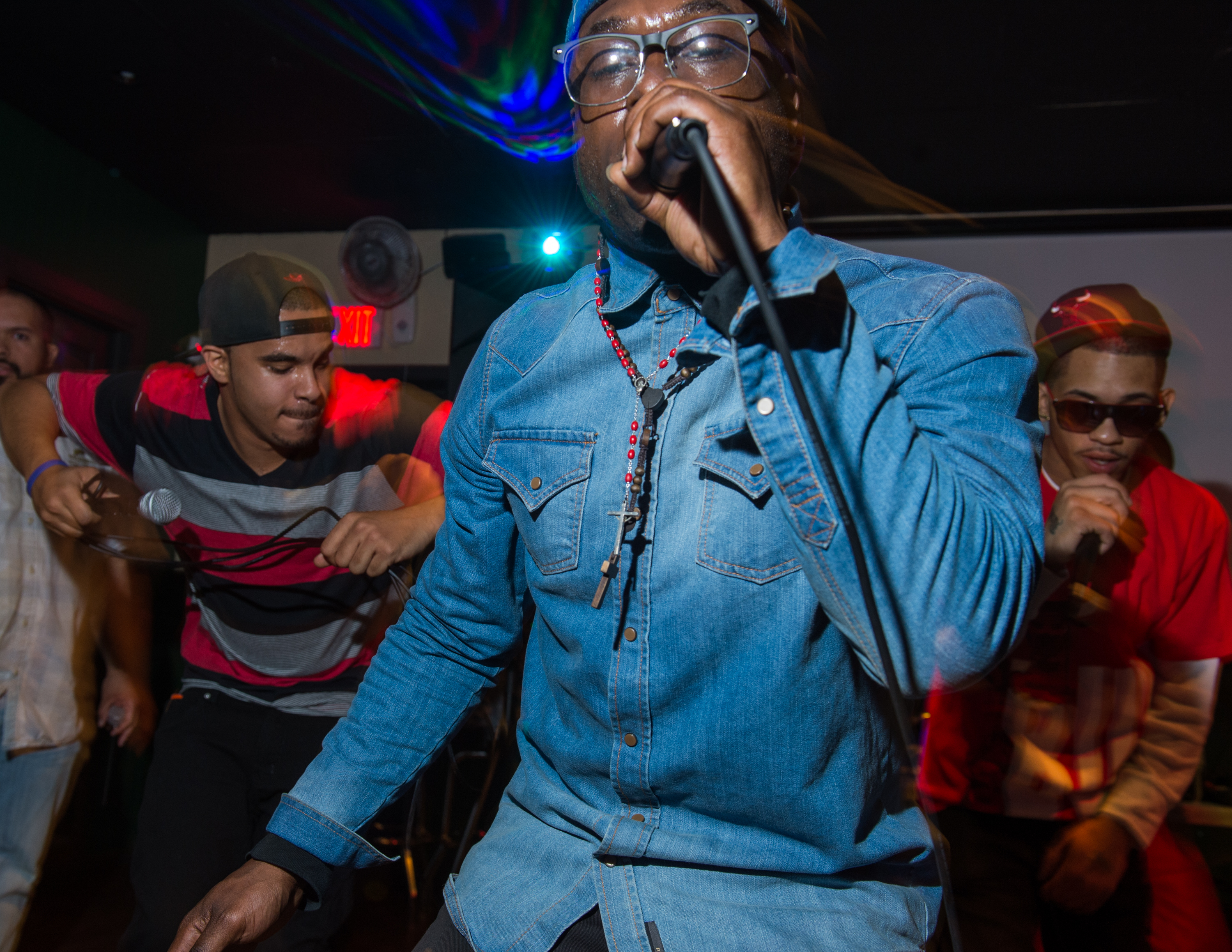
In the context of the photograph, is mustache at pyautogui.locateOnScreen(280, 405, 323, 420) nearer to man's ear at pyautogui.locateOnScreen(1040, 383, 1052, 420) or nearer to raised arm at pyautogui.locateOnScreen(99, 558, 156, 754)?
raised arm at pyautogui.locateOnScreen(99, 558, 156, 754)

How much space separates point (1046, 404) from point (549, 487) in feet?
6.10

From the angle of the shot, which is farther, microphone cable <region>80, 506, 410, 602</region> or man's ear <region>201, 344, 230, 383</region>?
man's ear <region>201, 344, 230, 383</region>

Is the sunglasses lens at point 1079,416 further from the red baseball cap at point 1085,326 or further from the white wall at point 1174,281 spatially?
the white wall at point 1174,281

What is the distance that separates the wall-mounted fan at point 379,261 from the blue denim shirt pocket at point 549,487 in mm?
3964

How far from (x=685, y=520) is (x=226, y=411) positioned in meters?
2.04

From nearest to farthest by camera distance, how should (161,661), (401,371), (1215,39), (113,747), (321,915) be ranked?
(321,915), (1215,39), (113,747), (161,661), (401,371)

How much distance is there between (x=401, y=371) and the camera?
4.80 m

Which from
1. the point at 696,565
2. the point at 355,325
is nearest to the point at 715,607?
the point at 696,565

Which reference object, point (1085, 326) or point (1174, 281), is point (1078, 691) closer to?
point (1085, 326)

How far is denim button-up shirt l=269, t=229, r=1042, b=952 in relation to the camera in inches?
23.4

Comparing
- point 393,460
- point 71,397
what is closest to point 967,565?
point 393,460

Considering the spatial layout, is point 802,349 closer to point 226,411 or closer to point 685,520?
point 685,520

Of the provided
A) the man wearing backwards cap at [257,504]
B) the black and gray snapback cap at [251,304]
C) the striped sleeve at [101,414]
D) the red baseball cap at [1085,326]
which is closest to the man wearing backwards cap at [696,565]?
the man wearing backwards cap at [257,504]

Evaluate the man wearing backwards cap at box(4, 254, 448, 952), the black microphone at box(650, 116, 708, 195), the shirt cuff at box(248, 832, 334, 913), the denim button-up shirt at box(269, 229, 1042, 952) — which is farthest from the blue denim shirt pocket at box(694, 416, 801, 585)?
the man wearing backwards cap at box(4, 254, 448, 952)
